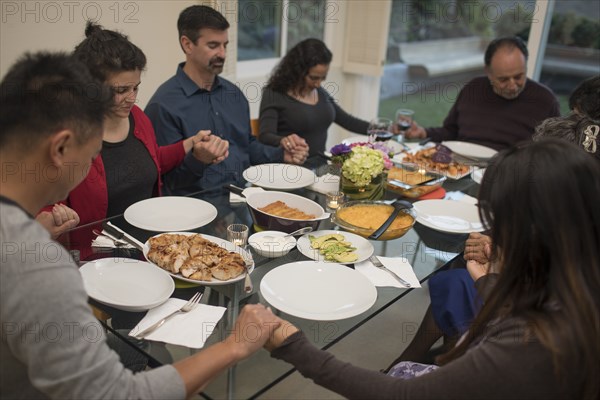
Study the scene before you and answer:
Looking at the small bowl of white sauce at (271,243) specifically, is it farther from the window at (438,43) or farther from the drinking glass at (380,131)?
the window at (438,43)

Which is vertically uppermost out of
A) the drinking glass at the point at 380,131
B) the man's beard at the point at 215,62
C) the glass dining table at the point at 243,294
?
the man's beard at the point at 215,62

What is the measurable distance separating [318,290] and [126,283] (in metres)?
0.50

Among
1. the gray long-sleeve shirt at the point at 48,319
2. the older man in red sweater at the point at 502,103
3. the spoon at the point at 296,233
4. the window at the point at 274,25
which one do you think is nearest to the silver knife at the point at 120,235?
the spoon at the point at 296,233

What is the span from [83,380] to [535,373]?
766mm

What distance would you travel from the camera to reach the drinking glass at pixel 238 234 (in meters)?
1.62

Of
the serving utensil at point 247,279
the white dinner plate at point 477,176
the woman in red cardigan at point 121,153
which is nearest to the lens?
the serving utensil at point 247,279

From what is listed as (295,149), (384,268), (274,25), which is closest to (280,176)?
(295,149)

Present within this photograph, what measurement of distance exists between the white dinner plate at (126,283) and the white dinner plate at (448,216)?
0.97 m

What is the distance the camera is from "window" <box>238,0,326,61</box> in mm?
4066

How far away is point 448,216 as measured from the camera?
197 cm

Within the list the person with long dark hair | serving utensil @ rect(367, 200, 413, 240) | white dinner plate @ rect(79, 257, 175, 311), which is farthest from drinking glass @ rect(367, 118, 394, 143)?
the person with long dark hair

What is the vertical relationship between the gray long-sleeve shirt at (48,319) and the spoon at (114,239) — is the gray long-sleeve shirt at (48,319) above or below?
above

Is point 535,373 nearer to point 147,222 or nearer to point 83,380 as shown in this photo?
point 83,380

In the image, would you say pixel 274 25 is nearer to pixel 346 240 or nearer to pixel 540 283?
pixel 346 240
